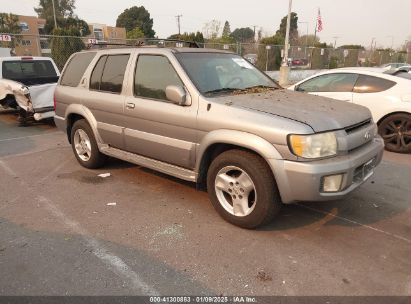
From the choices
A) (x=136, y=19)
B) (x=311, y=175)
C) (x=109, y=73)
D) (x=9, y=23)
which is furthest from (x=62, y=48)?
(x=136, y=19)

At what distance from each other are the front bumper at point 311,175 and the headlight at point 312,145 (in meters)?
0.07

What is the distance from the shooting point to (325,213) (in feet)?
13.4

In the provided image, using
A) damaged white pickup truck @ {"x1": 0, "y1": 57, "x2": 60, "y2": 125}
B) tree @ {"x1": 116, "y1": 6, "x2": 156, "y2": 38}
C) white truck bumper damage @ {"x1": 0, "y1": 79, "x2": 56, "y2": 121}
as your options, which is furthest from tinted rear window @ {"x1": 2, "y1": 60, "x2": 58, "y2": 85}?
tree @ {"x1": 116, "y1": 6, "x2": 156, "y2": 38}

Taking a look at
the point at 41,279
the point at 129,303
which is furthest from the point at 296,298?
the point at 41,279

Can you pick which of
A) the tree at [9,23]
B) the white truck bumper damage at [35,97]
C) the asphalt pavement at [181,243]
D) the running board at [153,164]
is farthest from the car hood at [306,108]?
the tree at [9,23]

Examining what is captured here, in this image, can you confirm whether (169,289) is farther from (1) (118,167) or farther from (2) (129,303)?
(1) (118,167)

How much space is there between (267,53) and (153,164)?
883 inches

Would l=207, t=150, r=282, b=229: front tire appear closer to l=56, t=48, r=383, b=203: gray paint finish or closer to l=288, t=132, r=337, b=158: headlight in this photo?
l=56, t=48, r=383, b=203: gray paint finish

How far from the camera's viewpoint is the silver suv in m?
3.23

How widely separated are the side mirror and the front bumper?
119 centimetres

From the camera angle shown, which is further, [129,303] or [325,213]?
[325,213]

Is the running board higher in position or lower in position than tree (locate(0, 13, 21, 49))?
lower

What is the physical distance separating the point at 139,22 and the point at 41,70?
78.1 metres

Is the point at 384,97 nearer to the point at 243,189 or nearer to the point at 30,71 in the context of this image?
the point at 243,189
